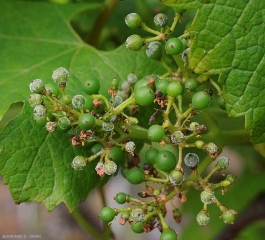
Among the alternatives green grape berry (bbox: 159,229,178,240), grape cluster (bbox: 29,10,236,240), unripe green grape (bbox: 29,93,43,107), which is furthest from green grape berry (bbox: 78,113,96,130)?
green grape berry (bbox: 159,229,178,240)

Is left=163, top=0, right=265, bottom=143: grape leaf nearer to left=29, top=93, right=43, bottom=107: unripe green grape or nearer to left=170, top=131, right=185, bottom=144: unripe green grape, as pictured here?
left=170, top=131, right=185, bottom=144: unripe green grape

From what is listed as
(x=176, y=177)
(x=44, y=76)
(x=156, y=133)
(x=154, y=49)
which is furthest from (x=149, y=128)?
(x=44, y=76)

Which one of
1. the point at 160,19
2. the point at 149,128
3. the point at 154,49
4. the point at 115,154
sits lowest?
the point at 115,154

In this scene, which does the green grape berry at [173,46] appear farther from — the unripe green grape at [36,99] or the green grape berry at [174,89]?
the unripe green grape at [36,99]

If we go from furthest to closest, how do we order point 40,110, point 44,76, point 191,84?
point 44,76 < point 191,84 < point 40,110

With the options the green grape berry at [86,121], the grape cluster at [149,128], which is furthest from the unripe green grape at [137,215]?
the green grape berry at [86,121]

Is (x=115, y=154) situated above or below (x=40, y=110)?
below

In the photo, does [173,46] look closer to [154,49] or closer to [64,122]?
[154,49]
